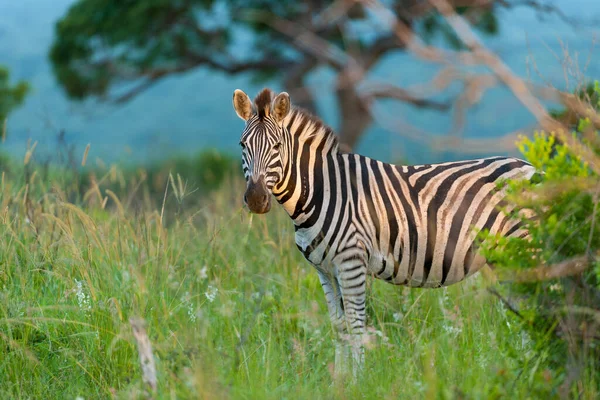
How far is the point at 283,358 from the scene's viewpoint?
16.0ft

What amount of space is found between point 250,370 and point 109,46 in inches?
799

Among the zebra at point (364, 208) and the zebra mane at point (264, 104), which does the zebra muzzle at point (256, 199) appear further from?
the zebra mane at point (264, 104)

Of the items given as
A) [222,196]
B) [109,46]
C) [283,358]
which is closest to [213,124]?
[109,46]

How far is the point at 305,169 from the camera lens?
538 cm

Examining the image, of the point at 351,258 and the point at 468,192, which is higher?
the point at 468,192

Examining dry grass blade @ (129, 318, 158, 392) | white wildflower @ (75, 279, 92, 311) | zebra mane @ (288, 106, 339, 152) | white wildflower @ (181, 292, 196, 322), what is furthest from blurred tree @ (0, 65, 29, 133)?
dry grass blade @ (129, 318, 158, 392)

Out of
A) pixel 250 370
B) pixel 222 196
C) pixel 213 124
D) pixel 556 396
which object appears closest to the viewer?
pixel 556 396

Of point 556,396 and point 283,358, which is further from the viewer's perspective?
point 283,358

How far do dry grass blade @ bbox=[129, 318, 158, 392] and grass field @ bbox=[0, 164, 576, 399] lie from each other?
0.30 ft

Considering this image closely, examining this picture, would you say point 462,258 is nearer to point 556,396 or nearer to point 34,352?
point 556,396

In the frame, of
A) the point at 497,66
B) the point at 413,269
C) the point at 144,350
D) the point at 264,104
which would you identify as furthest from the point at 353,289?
the point at 497,66

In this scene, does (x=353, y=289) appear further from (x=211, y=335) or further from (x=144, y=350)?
(x=144, y=350)

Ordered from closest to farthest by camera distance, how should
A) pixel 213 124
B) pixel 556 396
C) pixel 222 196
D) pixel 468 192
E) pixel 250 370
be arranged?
pixel 556 396 < pixel 250 370 < pixel 468 192 < pixel 222 196 < pixel 213 124

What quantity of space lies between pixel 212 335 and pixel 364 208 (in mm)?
1452
